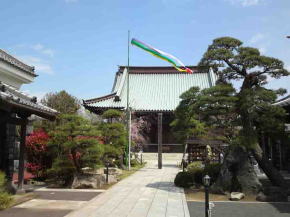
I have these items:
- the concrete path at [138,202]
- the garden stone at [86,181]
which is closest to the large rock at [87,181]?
the garden stone at [86,181]

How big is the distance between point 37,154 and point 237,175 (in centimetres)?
934

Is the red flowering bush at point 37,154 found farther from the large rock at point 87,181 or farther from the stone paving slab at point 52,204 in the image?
the stone paving slab at point 52,204

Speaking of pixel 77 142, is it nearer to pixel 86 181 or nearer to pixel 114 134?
pixel 86 181

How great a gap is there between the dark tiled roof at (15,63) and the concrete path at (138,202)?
657 centimetres

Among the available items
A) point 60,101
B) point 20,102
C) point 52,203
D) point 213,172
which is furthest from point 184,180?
point 60,101

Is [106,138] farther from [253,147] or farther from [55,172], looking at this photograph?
[253,147]

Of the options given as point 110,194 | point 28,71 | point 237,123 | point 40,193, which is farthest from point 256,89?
point 28,71

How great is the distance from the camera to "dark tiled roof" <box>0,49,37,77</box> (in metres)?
12.7

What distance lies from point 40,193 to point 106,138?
7.16 metres

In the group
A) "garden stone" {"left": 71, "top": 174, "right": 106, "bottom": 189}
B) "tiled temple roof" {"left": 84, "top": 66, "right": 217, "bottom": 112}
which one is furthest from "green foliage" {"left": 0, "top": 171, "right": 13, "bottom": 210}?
"tiled temple roof" {"left": 84, "top": 66, "right": 217, "bottom": 112}

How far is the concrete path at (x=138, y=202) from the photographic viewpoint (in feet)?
27.9

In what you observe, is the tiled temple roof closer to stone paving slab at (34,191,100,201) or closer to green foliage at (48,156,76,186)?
green foliage at (48,156,76,186)

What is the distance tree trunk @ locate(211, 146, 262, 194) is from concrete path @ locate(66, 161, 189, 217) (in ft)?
5.33

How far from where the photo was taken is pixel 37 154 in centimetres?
1504
